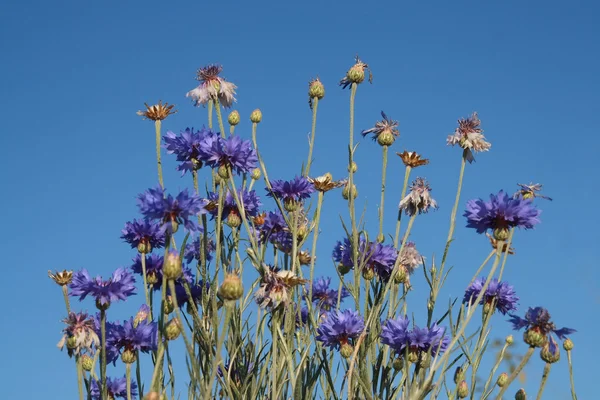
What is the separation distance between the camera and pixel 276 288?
3.27 m

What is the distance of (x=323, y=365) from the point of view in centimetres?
364

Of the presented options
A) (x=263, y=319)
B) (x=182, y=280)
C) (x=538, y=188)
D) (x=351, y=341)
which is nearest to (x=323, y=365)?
(x=351, y=341)

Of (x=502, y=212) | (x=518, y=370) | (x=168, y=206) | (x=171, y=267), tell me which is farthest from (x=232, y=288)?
(x=502, y=212)

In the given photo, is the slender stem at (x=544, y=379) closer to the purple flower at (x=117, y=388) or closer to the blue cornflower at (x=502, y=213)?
the blue cornflower at (x=502, y=213)

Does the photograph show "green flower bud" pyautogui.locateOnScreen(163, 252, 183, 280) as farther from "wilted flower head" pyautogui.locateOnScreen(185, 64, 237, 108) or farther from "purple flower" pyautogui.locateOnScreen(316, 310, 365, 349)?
"wilted flower head" pyautogui.locateOnScreen(185, 64, 237, 108)

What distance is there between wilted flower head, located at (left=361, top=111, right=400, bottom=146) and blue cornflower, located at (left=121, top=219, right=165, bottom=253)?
1322 mm

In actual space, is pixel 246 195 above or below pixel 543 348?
above

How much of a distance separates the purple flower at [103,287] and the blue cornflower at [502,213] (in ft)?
5.20

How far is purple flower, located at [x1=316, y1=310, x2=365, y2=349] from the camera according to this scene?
3.47 m

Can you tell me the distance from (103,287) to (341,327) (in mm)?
1100

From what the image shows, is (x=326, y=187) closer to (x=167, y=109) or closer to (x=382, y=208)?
(x=382, y=208)

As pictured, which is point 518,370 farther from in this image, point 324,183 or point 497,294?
point 324,183

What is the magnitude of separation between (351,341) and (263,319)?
53 cm

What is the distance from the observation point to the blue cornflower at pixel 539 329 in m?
3.10
